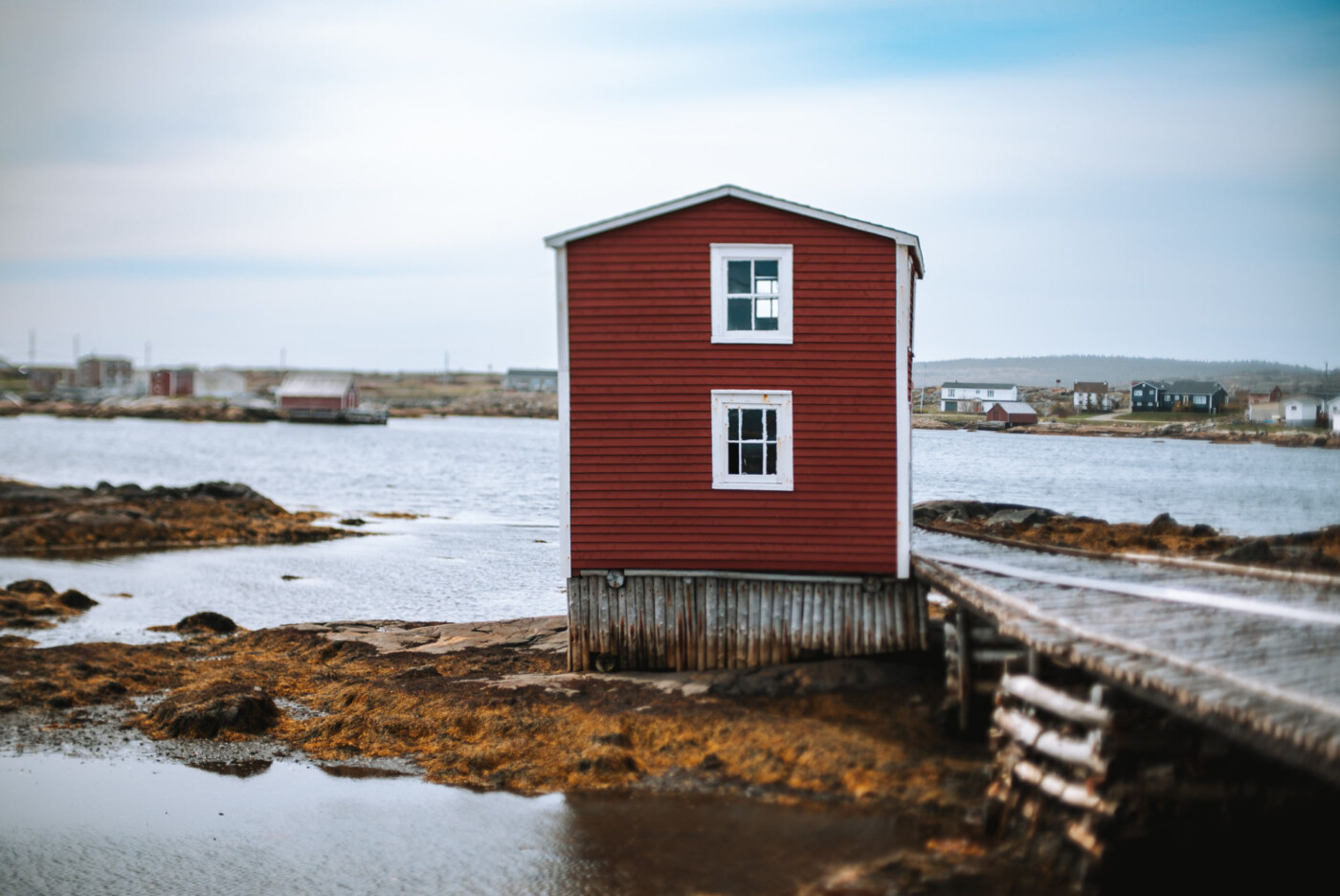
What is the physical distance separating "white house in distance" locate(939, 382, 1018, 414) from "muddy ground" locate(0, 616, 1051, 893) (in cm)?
1695

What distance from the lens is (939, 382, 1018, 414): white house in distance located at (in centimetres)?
3316

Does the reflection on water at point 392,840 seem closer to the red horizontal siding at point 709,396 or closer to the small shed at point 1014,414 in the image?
the red horizontal siding at point 709,396

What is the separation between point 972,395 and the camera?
116 feet

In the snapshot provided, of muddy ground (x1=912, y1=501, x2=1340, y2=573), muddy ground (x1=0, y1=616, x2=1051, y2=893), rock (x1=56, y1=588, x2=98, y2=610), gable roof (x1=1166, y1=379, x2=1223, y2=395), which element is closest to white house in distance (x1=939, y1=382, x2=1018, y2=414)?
muddy ground (x1=912, y1=501, x2=1340, y2=573)

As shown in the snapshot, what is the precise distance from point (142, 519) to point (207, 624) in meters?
21.1

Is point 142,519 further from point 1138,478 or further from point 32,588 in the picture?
point 1138,478

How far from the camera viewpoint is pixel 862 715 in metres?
14.6

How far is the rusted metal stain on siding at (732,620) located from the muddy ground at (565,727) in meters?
0.41

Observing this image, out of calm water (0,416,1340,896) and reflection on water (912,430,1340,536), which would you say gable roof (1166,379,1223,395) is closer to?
reflection on water (912,430,1340,536)

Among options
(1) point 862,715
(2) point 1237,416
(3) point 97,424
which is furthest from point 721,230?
(3) point 97,424

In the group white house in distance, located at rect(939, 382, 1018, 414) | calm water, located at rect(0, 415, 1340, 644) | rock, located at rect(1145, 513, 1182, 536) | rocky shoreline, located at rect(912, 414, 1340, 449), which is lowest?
calm water, located at rect(0, 415, 1340, 644)

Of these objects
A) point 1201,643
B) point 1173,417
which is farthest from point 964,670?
point 1173,417

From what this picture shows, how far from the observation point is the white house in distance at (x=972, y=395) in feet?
109

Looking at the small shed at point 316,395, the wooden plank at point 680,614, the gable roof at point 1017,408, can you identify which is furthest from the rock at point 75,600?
the small shed at point 316,395
